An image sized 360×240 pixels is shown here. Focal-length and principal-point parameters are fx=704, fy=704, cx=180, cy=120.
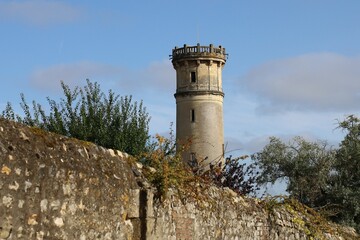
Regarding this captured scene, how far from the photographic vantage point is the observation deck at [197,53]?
62781 millimetres

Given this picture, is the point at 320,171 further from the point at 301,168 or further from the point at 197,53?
the point at 197,53

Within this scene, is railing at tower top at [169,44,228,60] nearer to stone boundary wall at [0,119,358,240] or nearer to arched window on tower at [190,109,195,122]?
arched window on tower at [190,109,195,122]

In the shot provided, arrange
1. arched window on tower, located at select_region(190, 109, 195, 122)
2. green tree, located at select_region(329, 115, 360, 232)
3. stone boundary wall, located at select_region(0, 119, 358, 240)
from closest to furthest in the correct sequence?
stone boundary wall, located at select_region(0, 119, 358, 240) < green tree, located at select_region(329, 115, 360, 232) < arched window on tower, located at select_region(190, 109, 195, 122)

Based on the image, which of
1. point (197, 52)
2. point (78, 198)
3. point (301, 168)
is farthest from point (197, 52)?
point (78, 198)

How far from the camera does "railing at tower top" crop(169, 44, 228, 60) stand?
62.9 metres

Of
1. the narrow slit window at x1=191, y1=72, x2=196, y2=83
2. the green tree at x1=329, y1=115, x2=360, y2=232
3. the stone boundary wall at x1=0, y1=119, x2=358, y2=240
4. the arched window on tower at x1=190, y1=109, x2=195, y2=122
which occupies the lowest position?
the stone boundary wall at x1=0, y1=119, x2=358, y2=240

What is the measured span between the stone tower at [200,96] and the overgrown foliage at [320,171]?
870 inches

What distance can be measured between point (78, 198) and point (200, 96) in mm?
55657

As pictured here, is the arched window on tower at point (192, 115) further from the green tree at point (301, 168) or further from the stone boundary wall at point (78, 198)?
the stone boundary wall at point (78, 198)

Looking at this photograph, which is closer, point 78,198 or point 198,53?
point 78,198

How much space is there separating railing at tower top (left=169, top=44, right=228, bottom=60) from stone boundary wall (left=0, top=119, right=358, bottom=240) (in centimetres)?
5303

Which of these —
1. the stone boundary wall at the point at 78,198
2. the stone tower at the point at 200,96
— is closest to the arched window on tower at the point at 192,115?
the stone tower at the point at 200,96

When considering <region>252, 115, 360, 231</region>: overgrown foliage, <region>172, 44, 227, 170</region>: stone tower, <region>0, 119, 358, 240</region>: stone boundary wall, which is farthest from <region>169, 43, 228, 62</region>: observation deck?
<region>0, 119, 358, 240</region>: stone boundary wall

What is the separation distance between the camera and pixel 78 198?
6957 mm
